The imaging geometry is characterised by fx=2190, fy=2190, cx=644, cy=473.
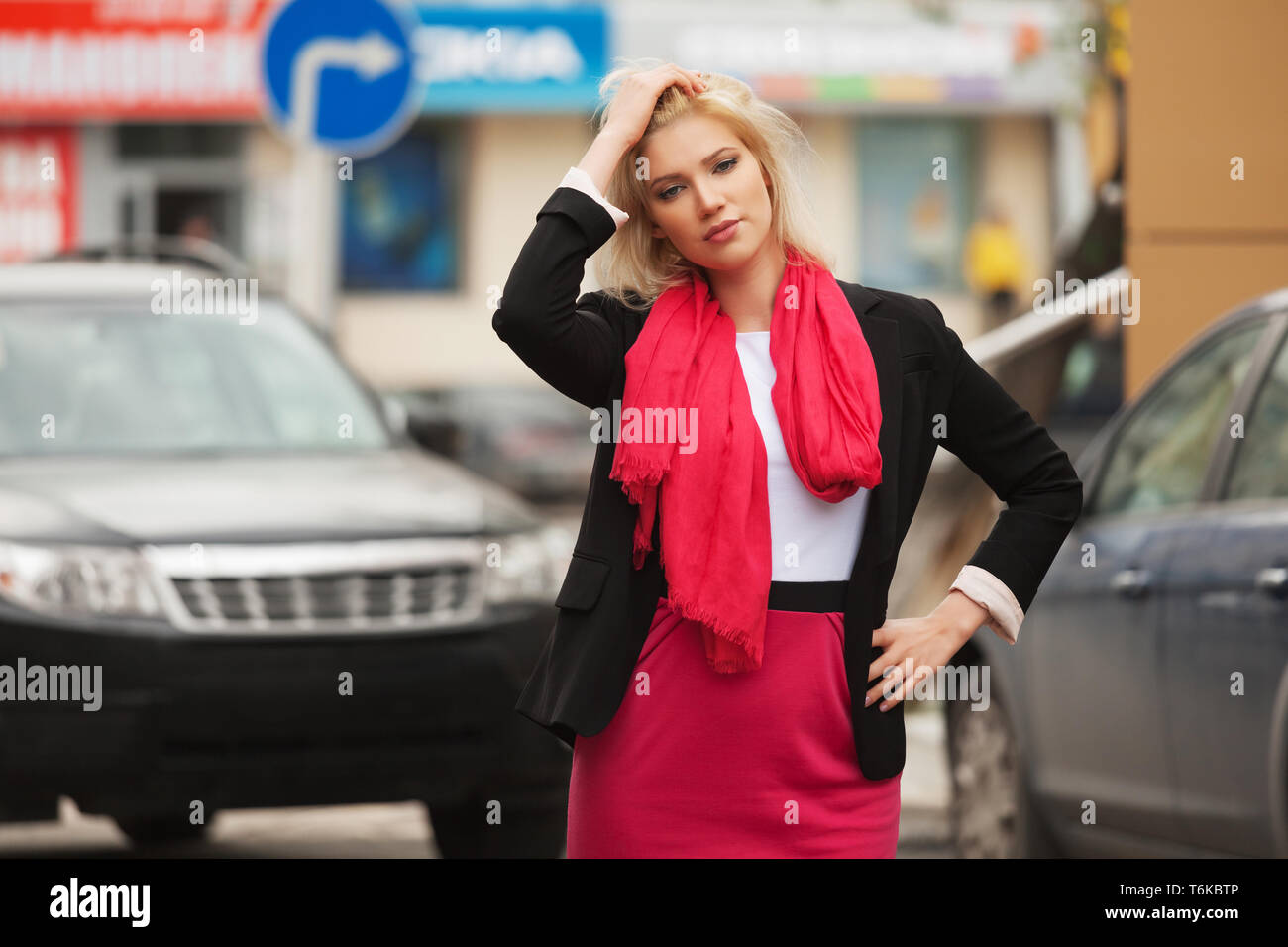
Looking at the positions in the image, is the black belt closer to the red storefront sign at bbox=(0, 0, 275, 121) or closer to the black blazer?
the black blazer

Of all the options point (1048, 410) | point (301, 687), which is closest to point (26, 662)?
point (301, 687)

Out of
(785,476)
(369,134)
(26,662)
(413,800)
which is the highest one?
(369,134)

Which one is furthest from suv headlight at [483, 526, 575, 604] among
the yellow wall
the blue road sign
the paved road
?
the blue road sign

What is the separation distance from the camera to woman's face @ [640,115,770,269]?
3049 millimetres

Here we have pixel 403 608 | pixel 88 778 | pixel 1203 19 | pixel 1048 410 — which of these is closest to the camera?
pixel 88 778

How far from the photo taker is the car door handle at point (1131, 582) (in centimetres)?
546

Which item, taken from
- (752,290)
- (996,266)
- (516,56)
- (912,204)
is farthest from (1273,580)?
(912,204)

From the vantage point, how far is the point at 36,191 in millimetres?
23844

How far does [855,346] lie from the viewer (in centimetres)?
305

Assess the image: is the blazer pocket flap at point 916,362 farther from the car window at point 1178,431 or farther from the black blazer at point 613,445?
the car window at point 1178,431

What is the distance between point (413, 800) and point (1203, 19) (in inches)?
145

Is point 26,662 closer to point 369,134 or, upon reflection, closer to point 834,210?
point 369,134

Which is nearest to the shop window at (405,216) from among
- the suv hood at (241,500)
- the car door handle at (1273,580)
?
the suv hood at (241,500)
